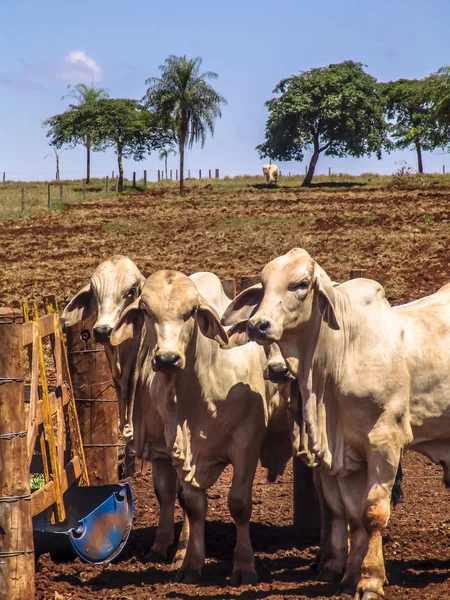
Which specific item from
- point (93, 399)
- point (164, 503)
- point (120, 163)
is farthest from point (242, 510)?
point (120, 163)

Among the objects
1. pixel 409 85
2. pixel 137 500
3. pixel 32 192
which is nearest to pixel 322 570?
pixel 137 500

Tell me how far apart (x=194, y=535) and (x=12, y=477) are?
1315 millimetres

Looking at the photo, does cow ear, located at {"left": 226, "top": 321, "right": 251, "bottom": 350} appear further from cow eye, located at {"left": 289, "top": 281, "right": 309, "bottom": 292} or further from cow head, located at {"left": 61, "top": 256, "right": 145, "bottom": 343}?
cow head, located at {"left": 61, "top": 256, "right": 145, "bottom": 343}

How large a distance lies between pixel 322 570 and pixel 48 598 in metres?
1.66

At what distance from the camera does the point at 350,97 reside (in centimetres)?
5112

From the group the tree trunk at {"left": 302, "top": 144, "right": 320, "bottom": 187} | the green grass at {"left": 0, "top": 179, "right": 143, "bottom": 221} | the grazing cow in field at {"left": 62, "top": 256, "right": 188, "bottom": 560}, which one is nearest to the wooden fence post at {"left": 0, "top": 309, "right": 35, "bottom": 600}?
the grazing cow in field at {"left": 62, "top": 256, "right": 188, "bottom": 560}

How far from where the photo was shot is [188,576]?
6207 mm

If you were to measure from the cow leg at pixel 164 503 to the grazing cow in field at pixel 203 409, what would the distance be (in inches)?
23.0

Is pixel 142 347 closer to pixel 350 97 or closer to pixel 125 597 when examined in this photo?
pixel 125 597

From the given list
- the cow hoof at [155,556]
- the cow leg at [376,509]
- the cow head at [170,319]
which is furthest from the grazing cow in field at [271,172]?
the cow leg at [376,509]

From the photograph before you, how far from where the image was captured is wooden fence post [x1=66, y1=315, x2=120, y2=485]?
302 inches

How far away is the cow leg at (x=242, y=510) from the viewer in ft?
20.5

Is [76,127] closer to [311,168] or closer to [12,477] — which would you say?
[311,168]

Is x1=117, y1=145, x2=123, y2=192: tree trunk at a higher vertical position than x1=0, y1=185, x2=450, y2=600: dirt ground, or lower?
higher
